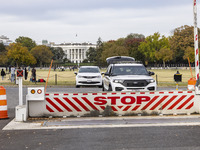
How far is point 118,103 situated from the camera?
10883mm

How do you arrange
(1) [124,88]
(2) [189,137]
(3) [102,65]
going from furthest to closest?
1. (3) [102,65]
2. (1) [124,88]
3. (2) [189,137]

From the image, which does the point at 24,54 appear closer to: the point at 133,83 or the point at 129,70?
the point at 129,70

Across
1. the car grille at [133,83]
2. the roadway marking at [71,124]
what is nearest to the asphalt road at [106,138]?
the roadway marking at [71,124]

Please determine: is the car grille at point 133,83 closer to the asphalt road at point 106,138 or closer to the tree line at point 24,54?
the asphalt road at point 106,138

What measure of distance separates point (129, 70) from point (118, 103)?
5.19 meters

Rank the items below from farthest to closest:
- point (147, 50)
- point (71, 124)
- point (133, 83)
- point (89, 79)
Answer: point (147, 50), point (89, 79), point (133, 83), point (71, 124)

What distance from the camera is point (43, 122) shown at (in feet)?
32.3

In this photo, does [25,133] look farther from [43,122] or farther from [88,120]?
[88,120]

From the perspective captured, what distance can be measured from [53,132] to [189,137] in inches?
133

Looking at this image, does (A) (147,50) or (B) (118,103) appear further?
(A) (147,50)

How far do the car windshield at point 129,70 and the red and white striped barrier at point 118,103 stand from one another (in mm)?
4665

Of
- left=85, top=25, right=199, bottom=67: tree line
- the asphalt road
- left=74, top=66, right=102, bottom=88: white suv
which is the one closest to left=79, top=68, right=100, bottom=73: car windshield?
left=74, top=66, right=102, bottom=88: white suv

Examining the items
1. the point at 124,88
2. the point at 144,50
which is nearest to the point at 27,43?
the point at 144,50

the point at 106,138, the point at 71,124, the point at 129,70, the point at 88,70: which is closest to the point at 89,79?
the point at 88,70
